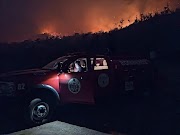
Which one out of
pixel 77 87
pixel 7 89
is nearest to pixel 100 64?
pixel 77 87

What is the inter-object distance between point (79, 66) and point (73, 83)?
1.93 ft

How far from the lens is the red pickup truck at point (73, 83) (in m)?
6.95

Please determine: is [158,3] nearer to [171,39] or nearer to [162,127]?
[171,39]

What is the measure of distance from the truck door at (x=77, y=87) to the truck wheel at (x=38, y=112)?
54 centimetres

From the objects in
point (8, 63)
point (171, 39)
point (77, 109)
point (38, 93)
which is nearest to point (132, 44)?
point (171, 39)

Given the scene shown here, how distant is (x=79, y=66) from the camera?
7.68m

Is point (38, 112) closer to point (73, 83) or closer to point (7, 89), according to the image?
point (7, 89)

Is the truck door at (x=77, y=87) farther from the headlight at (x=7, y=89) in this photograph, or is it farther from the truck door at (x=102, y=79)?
the headlight at (x=7, y=89)

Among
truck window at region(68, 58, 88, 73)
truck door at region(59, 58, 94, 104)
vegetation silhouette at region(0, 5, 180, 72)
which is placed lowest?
truck door at region(59, 58, 94, 104)

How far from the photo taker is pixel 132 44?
18172 mm

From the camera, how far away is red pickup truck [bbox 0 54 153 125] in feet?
22.8

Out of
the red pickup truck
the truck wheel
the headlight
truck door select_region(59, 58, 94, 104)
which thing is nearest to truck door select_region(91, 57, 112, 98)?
the red pickup truck

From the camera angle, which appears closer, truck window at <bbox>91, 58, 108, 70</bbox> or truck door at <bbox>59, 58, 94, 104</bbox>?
truck door at <bbox>59, 58, 94, 104</bbox>

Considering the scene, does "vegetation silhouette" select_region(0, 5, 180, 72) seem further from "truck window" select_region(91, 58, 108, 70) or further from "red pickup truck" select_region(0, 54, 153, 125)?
"red pickup truck" select_region(0, 54, 153, 125)
